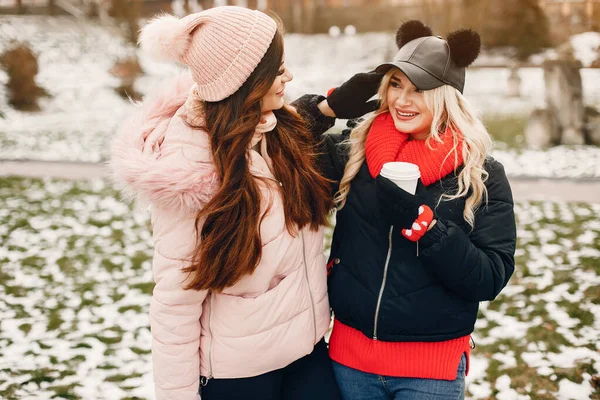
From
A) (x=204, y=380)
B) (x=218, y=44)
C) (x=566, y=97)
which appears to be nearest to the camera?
(x=218, y=44)

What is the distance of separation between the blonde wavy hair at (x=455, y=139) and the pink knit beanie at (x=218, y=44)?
0.59 m

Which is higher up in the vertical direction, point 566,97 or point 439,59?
point 439,59

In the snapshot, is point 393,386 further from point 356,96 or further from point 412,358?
point 356,96

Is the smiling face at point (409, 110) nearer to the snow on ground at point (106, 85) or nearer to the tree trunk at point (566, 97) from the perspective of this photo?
the snow on ground at point (106, 85)

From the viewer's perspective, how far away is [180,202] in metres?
1.82

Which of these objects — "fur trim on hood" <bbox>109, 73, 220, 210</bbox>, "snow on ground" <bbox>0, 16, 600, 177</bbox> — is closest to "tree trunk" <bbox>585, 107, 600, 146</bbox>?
"snow on ground" <bbox>0, 16, 600, 177</bbox>

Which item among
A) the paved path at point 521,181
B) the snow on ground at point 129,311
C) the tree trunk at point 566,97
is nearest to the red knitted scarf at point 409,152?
the snow on ground at point 129,311

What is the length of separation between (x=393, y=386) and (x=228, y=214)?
0.89 meters

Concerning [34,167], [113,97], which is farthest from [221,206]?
[113,97]

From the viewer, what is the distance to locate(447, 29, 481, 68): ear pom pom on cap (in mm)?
2035

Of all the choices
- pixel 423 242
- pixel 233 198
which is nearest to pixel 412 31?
pixel 423 242

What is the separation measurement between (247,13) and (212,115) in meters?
0.37

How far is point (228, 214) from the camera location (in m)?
1.88

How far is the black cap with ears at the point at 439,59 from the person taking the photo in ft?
6.64
